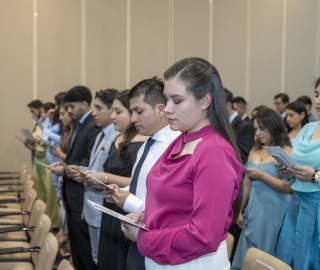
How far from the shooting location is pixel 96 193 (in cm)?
382

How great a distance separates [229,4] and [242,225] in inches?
233

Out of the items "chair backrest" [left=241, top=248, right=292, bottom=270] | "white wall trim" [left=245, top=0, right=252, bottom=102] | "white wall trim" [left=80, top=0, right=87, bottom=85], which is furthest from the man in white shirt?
"white wall trim" [left=245, top=0, right=252, bottom=102]

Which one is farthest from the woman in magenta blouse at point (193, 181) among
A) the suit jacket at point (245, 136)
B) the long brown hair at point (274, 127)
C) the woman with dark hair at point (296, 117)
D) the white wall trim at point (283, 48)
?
the white wall trim at point (283, 48)

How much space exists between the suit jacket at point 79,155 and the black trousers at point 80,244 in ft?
0.30

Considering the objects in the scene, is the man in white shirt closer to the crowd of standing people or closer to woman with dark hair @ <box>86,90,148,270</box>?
the crowd of standing people

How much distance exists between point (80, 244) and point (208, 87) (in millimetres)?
2884

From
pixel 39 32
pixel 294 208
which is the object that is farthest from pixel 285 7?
pixel 294 208

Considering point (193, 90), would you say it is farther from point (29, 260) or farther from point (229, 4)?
point (229, 4)

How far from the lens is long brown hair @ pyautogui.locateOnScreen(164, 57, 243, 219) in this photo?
66.1 inches

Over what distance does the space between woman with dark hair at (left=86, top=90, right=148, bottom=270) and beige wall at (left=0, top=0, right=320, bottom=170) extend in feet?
18.1

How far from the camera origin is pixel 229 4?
29.9 feet

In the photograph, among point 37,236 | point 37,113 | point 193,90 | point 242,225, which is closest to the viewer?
point 193,90

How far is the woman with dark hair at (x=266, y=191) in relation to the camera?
12.3 ft

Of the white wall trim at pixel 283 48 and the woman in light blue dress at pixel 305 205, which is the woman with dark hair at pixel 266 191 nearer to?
the woman in light blue dress at pixel 305 205
